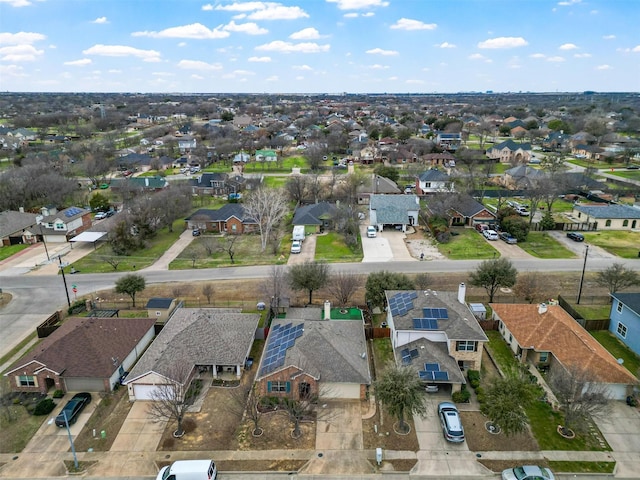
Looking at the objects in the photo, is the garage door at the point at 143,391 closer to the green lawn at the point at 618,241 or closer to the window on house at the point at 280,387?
the window on house at the point at 280,387

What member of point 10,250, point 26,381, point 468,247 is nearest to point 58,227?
point 10,250

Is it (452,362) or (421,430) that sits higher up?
(452,362)

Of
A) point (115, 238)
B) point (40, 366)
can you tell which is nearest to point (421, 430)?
point (40, 366)

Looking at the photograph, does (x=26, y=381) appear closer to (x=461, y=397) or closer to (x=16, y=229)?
(x=461, y=397)

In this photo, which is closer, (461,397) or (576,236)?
(461,397)

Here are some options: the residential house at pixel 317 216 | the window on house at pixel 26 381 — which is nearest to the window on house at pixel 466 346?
the window on house at pixel 26 381

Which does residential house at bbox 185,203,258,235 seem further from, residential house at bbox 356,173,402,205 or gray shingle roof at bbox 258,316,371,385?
gray shingle roof at bbox 258,316,371,385

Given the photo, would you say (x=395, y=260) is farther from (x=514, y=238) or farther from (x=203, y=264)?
(x=203, y=264)
